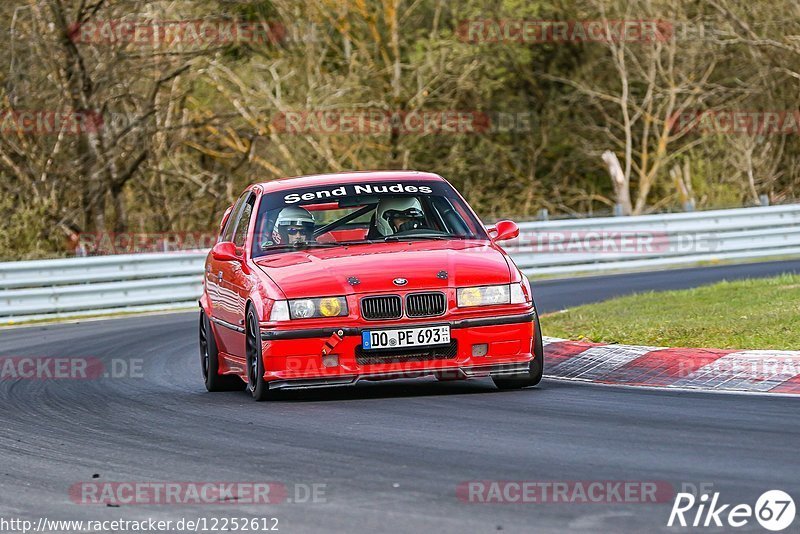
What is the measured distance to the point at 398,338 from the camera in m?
9.29

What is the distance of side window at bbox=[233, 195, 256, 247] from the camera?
11071 millimetres

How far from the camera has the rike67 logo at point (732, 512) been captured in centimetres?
531

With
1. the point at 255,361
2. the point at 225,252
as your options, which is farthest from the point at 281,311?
the point at 225,252

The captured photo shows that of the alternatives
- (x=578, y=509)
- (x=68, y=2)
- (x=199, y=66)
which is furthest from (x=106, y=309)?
(x=578, y=509)

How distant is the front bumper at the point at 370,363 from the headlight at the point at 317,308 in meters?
0.10

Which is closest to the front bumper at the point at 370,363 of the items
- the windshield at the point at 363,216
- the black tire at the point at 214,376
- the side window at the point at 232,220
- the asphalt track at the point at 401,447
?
the asphalt track at the point at 401,447

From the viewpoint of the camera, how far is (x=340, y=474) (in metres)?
6.75

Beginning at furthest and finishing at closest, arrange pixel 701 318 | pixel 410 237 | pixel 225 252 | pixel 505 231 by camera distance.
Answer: pixel 701 318, pixel 225 252, pixel 505 231, pixel 410 237

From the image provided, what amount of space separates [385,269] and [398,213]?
Answer: 129 centimetres

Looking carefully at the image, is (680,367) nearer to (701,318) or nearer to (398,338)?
(398,338)

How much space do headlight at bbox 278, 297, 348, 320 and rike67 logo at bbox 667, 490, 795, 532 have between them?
3887 mm

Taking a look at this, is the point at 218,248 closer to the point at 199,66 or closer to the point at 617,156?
the point at 199,66

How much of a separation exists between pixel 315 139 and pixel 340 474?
2829 centimetres

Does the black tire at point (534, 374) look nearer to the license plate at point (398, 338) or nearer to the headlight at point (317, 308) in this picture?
the license plate at point (398, 338)
